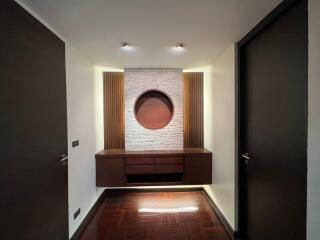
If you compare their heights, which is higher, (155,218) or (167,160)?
(167,160)

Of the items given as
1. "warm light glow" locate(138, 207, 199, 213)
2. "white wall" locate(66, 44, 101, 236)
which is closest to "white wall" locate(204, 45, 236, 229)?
"warm light glow" locate(138, 207, 199, 213)

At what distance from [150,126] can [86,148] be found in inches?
47.3

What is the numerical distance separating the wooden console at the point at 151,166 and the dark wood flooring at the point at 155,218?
14.7 inches

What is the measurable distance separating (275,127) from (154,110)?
216cm

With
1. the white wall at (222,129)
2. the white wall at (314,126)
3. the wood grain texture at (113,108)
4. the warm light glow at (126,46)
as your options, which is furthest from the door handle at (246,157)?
the wood grain texture at (113,108)

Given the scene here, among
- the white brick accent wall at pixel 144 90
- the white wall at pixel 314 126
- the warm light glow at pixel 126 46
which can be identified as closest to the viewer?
the white wall at pixel 314 126

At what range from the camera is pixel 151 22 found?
1636 mm

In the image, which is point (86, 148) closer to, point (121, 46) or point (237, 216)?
point (121, 46)

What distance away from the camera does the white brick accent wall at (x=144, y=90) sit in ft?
10.6

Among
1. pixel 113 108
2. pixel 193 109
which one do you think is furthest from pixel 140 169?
pixel 193 109

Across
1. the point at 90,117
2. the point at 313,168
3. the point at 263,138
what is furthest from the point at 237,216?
the point at 90,117

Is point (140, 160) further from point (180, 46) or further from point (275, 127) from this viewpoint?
point (275, 127)

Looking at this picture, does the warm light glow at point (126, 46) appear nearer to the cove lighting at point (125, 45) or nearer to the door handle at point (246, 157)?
the cove lighting at point (125, 45)

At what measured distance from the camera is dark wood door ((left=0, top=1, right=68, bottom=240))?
1.20 m
